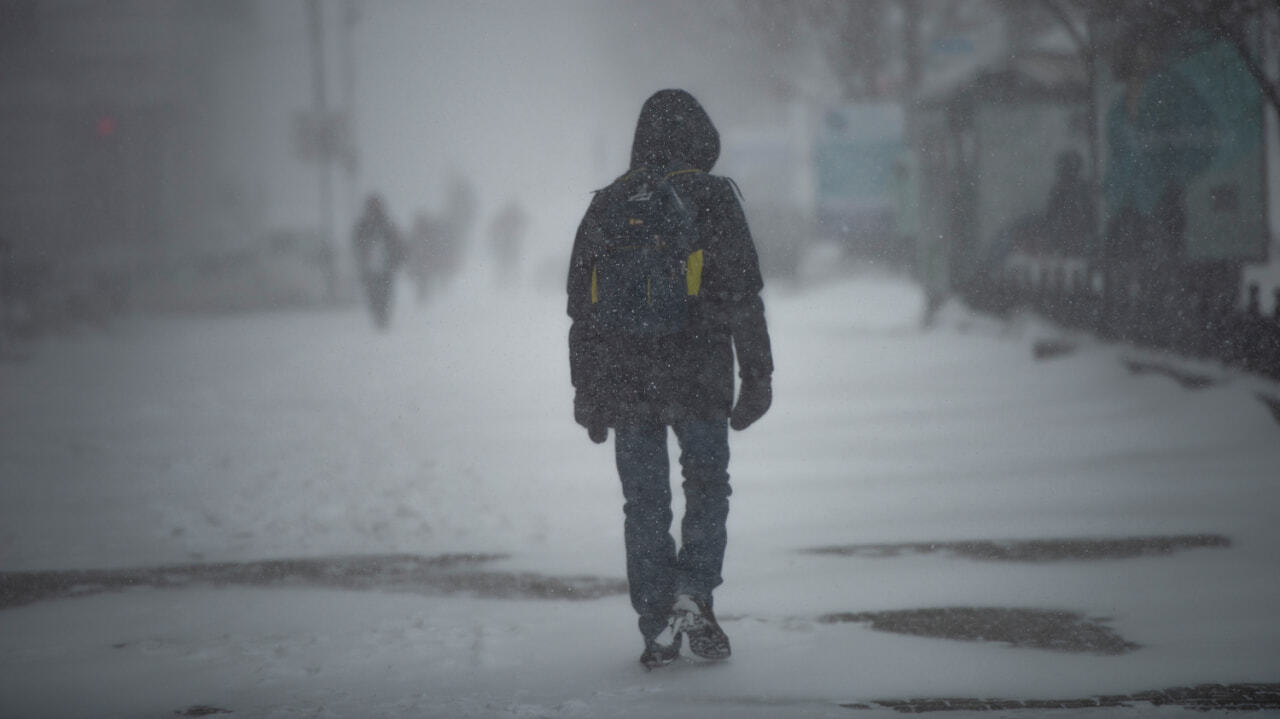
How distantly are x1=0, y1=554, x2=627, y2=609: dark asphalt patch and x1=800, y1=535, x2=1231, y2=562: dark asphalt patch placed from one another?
1.17 m

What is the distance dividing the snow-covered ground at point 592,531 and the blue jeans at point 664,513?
255 mm

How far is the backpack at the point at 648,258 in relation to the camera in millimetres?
4297

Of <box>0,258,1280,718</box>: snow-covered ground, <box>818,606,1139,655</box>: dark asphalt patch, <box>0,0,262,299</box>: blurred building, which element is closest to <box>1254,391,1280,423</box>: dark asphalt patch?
<box>0,258,1280,718</box>: snow-covered ground

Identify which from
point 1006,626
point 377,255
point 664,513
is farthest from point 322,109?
point 1006,626

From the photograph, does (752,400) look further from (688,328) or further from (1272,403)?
(1272,403)

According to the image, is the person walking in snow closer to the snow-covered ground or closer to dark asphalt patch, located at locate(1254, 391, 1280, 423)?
the snow-covered ground

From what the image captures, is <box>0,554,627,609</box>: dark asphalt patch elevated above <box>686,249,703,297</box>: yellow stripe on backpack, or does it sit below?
below

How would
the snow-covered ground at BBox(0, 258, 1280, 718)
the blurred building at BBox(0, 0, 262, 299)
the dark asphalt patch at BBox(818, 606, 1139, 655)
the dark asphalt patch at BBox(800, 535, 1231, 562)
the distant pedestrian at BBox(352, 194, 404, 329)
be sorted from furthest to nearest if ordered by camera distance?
1. the blurred building at BBox(0, 0, 262, 299)
2. the distant pedestrian at BBox(352, 194, 404, 329)
3. the dark asphalt patch at BBox(800, 535, 1231, 562)
4. the dark asphalt patch at BBox(818, 606, 1139, 655)
5. the snow-covered ground at BBox(0, 258, 1280, 718)

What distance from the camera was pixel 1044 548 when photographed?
5.96m

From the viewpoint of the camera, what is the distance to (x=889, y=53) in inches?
1332

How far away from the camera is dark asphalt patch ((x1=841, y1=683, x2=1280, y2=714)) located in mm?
3887

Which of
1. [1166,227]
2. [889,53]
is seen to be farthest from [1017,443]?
[889,53]

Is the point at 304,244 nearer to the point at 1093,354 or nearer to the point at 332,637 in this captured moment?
the point at 1093,354

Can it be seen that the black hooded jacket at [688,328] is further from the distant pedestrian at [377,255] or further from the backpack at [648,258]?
the distant pedestrian at [377,255]
